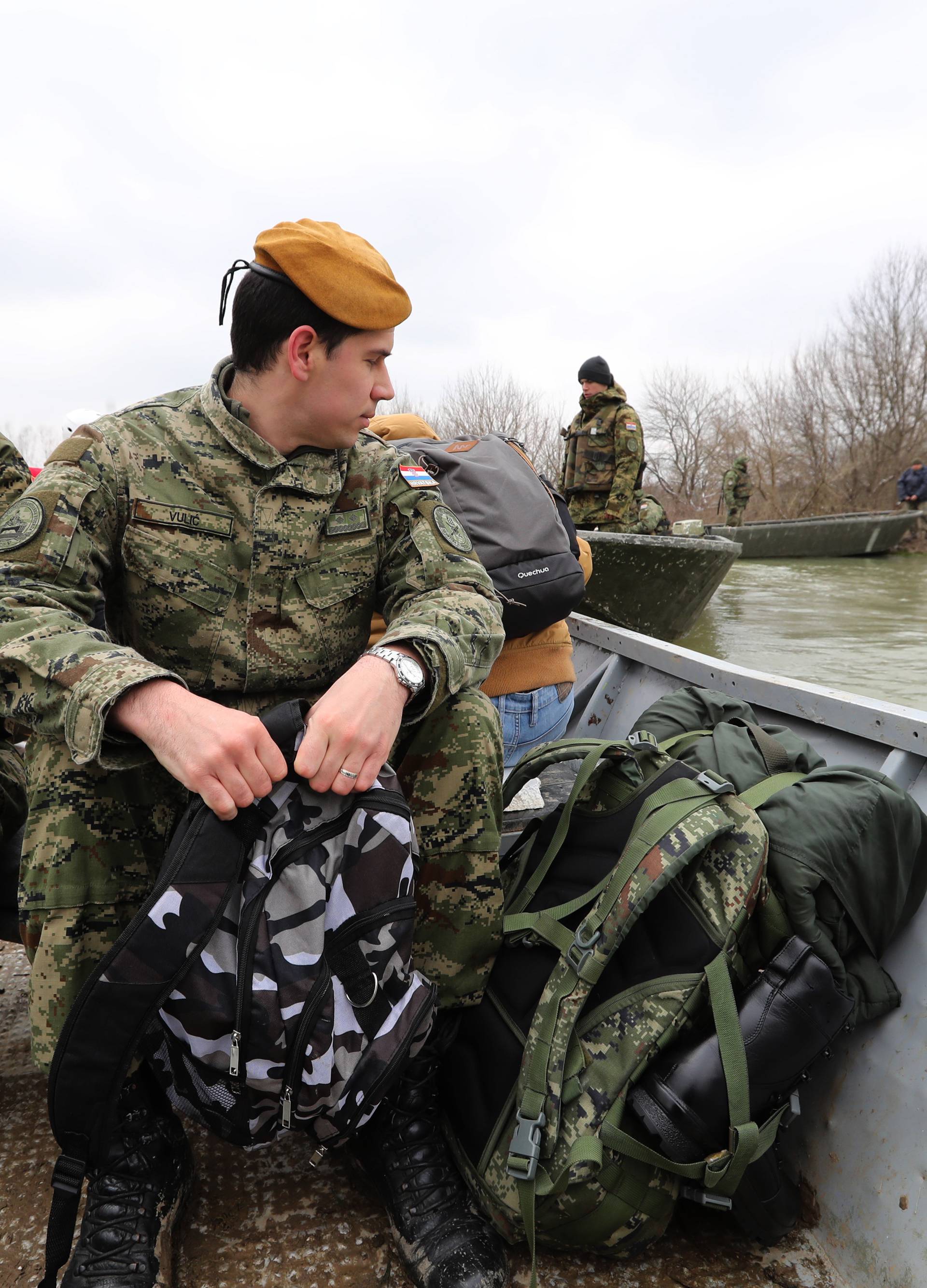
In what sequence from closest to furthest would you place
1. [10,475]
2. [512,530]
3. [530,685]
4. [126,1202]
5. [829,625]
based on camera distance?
[126,1202] → [512,530] → [530,685] → [10,475] → [829,625]

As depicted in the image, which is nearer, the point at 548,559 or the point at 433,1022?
the point at 433,1022

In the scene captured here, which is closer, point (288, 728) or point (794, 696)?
point (288, 728)

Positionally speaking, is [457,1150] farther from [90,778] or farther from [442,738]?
[90,778]

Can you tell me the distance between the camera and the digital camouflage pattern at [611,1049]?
1.18 metres

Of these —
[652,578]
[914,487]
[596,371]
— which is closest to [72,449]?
[652,578]

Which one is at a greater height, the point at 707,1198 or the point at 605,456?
the point at 605,456

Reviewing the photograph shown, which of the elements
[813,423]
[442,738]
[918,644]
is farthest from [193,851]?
[813,423]

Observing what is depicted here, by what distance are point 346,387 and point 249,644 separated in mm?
473

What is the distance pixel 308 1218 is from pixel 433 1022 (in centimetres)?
34

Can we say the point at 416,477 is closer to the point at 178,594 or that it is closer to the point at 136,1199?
the point at 178,594

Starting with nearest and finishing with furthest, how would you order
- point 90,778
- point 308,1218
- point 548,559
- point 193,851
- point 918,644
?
point 193,851 → point 90,778 → point 308,1218 → point 548,559 → point 918,644

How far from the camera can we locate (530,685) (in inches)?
86.8

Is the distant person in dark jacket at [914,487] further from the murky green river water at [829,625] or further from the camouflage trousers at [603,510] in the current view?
the camouflage trousers at [603,510]

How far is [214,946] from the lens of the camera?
1.09m
